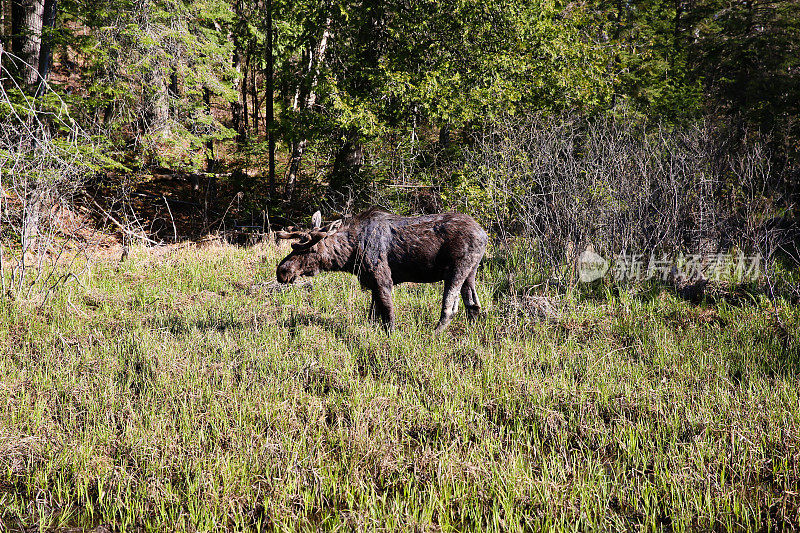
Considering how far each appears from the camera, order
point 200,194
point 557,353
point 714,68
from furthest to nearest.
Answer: point 200,194 < point 714,68 < point 557,353

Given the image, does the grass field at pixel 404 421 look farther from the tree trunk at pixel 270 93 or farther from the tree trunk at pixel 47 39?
the tree trunk at pixel 270 93

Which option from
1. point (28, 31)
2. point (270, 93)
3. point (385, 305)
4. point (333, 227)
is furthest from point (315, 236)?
point (270, 93)

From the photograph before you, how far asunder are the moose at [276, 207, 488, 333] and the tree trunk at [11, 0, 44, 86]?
1128 cm

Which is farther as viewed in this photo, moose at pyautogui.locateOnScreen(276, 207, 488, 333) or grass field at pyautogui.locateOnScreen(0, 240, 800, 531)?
moose at pyautogui.locateOnScreen(276, 207, 488, 333)

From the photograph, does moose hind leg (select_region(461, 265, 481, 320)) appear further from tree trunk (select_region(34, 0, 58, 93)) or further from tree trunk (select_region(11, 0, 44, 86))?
tree trunk (select_region(11, 0, 44, 86))

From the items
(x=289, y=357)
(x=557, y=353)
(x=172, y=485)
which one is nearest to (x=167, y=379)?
(x=289, y=357)

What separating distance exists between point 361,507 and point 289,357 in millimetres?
2552

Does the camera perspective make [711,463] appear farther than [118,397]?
No

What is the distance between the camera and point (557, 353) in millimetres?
5457

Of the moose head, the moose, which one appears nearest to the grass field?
the moose

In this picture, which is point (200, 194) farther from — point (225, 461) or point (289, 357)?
point (225, 461)

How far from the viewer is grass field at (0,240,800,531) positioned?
3236mm

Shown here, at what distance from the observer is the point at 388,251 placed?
610cm

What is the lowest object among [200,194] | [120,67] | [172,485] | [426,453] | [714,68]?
[172,485]
